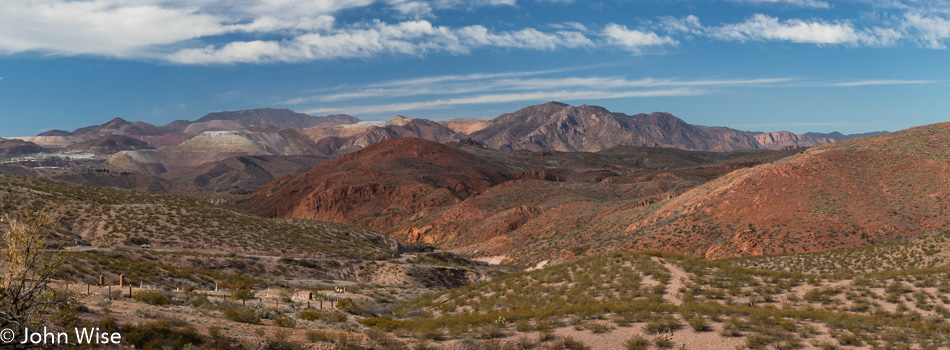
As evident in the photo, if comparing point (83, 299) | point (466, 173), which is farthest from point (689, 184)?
point (83, 299)

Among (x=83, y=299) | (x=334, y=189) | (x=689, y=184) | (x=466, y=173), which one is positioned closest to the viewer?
(x=83, y=299)

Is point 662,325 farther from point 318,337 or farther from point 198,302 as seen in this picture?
point 198,302

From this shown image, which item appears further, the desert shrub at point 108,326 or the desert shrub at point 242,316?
the desert shrub at point 242,316

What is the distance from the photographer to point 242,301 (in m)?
23.8

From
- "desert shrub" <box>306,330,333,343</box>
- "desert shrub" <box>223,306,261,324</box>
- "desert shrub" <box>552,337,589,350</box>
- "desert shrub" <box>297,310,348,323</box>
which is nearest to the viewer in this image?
"desert shrub" <box>552,337,589,350</box>

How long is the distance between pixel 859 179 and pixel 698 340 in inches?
2027

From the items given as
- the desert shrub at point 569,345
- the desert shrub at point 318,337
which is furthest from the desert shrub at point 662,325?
the desert shrub at point 318,337

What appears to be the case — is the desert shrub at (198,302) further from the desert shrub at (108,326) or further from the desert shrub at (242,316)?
the desert shrub at (108,326)

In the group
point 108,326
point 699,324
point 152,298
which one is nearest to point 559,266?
point 699,324

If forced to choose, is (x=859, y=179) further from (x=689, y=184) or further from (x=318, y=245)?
(x=318, y=245)

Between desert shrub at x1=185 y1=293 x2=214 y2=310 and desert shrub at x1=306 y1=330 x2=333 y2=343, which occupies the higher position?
desert shrub at x1=306 y1=330 x2=333 y2=343

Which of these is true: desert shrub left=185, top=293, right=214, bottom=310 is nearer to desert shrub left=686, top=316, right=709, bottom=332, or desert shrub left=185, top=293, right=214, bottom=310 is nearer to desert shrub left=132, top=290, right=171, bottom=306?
desert shrub left=132, top=290, right=171, bottom=306

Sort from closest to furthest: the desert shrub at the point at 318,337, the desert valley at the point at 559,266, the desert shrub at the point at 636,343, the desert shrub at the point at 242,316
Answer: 1. the desert shrub at the point at 636,343
2. the desert shrub at the point at 318,337
3. the desert valley at the point at 559,266
4. the desert shrub at the point at 242,316

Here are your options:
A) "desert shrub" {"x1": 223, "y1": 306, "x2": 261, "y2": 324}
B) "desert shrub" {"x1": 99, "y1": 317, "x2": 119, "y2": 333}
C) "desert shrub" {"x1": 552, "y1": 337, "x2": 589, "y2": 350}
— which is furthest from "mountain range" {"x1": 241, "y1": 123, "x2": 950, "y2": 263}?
"desert shrub" {"x1": 99, "y1": 317, "x2": 119, "y2": 333}
